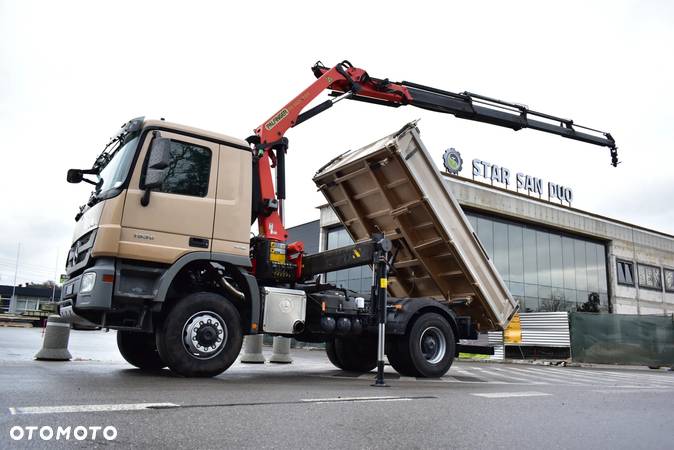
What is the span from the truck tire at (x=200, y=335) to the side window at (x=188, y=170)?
1.31 metres

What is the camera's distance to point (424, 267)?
9562 millimetres

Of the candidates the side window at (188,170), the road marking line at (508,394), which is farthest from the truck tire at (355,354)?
the side window at (188,170)

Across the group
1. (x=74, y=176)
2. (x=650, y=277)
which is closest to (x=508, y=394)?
(x=74, y=176)

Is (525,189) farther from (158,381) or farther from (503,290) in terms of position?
(158,381)

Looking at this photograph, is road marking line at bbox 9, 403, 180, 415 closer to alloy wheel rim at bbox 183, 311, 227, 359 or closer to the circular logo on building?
alloy wheel rim at bbox 183, 311, 227, 359

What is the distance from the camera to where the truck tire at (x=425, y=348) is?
28.5 feet

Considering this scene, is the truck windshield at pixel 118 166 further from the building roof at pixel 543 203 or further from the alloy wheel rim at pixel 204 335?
the building roof at pixel 543 203

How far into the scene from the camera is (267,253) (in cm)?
786

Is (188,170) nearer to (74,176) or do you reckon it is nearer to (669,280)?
(74,176)

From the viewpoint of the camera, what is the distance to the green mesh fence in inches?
690

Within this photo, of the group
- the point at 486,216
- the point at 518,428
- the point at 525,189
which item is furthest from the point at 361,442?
the point at 525,189

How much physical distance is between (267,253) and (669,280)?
41.3 meters

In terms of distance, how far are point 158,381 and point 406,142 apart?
505 centimetres

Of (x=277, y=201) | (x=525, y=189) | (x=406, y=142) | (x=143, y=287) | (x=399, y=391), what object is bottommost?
(x=399, y=391)
